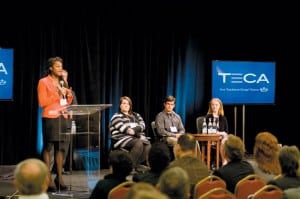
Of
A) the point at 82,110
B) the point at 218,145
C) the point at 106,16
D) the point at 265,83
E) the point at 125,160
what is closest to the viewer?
the point at 125,160

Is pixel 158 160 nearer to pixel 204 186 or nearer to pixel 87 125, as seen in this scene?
pixel 204 186

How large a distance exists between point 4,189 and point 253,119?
5.23 m

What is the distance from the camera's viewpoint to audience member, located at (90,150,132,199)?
143 inches

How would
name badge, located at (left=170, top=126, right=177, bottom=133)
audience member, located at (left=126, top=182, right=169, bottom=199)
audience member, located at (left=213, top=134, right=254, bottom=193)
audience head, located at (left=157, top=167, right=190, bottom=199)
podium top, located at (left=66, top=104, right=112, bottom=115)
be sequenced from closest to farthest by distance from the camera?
audience member, located at (left=126, top=182, right=169, bottom=199) → audience head, located at (left=157, top=167, right=190, bottom=199) → audience member, located at (left=213, top=134, right=254, bottom=193) → podium top, located at (left=66, top=104, right=112, bottom=115) → name badge, located at (left=170, top=126, right=177, bottom=133)

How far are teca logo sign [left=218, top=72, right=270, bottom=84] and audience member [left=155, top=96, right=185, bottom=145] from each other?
4.94 ft

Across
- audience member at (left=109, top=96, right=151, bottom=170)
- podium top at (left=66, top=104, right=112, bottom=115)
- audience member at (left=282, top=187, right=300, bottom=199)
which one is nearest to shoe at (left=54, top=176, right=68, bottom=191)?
podium top at (left=66, top=104, right=112, bottom=115)

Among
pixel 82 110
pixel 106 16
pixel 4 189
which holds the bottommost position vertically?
pixel 4 189

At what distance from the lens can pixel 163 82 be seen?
31.1ft

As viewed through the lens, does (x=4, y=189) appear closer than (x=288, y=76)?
Yes

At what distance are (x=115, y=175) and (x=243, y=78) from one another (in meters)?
6.19

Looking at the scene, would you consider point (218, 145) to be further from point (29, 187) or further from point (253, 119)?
point (29, 187)

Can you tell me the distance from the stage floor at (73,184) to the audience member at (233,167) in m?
2.11

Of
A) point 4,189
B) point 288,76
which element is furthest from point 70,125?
point 288,76

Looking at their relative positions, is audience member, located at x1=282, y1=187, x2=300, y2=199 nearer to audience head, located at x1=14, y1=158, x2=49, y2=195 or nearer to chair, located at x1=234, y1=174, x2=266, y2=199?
chair, located at x1=234, y1=174, x2=266, y2=199
